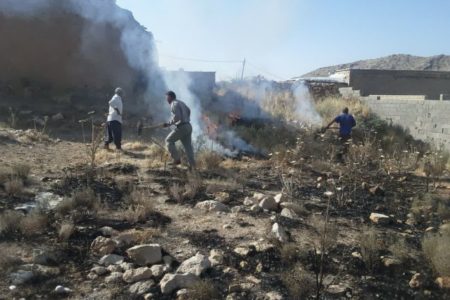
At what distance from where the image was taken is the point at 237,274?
178 inches

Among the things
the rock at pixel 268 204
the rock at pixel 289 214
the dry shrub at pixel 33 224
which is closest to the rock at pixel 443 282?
the rock at pixel 289 214

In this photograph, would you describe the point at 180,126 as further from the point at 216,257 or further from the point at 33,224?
the point at 216,257

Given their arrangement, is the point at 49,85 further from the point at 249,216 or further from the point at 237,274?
the point at 237,274

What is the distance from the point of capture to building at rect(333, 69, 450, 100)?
20.7 m

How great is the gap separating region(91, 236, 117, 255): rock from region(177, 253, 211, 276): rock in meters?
0.81

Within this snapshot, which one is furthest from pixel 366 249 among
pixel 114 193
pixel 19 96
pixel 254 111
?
pixel 19 96

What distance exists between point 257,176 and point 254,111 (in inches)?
242

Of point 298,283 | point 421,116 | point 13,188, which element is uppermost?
point 421,116

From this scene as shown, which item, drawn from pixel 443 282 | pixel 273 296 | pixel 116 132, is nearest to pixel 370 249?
pixel 443 282

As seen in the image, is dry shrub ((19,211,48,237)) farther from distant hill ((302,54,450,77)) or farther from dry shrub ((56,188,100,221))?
distant hill ((302,54,450,77))

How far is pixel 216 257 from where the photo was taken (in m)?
4.78

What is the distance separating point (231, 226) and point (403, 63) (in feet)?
118

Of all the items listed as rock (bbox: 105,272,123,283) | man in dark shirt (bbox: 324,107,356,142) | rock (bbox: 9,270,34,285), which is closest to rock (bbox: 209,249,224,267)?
rock (bbox: 105,272,123,283)

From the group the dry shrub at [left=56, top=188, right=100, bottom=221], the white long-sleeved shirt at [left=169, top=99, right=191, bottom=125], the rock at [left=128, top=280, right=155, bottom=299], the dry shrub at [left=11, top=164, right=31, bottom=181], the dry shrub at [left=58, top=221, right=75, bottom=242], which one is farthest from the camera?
the white long-sleeved shirt at [left=169, top=99, right=191, bottom=125]
